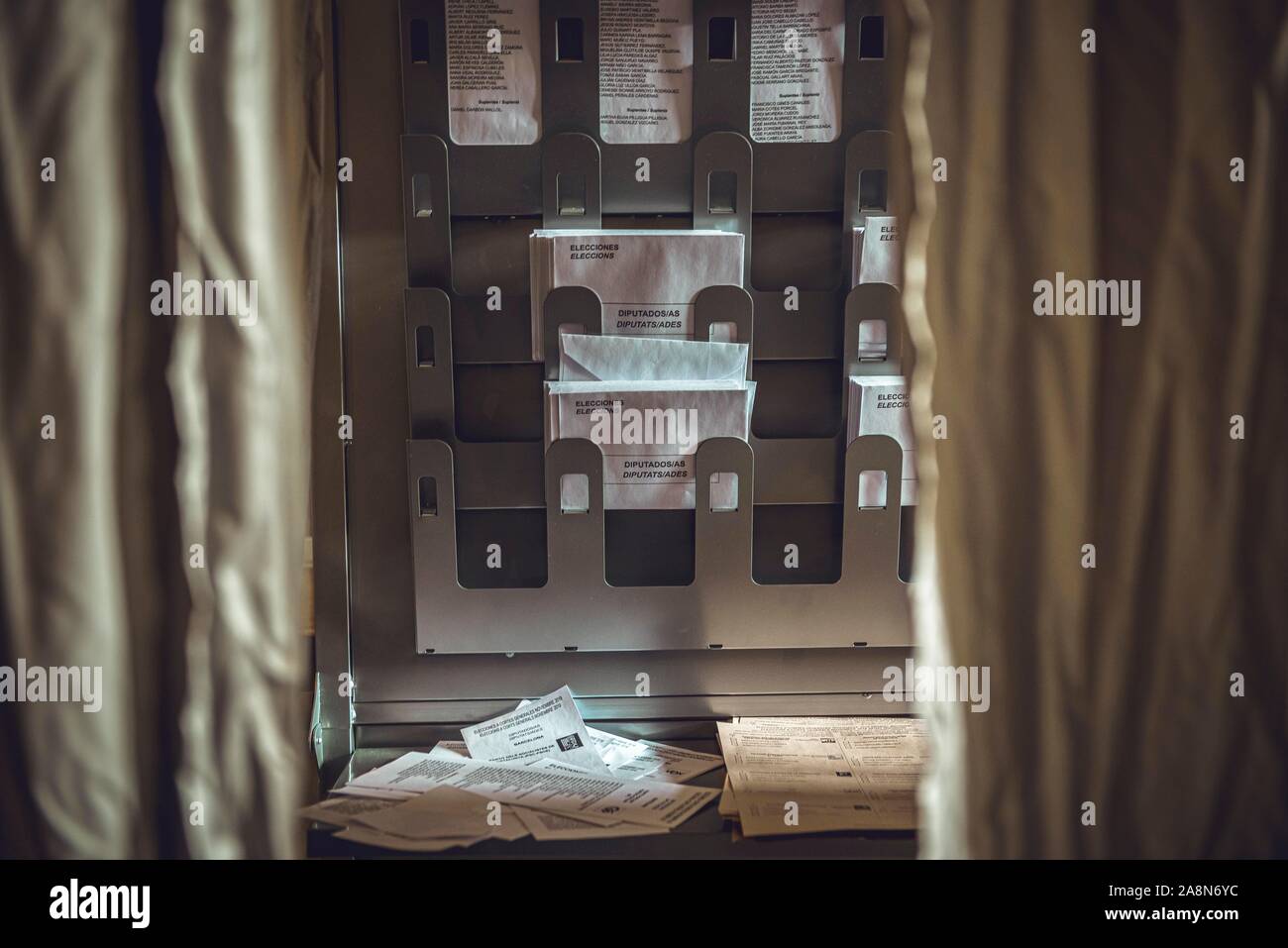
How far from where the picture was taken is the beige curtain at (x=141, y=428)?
0.64m

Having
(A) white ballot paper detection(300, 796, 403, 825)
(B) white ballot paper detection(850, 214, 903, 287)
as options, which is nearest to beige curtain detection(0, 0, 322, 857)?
(A) white ballot paper detection(300, 796, 403, 825)

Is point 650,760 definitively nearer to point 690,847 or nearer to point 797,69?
point 690,847

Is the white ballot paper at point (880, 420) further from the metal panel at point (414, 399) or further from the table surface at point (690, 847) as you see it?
the table surface at point (690, 847)

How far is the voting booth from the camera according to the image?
3.21 feet

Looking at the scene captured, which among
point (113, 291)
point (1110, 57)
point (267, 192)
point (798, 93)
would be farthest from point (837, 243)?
point (113, 291)

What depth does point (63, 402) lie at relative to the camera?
2.14 feet

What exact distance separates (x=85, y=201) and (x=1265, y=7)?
790 mm

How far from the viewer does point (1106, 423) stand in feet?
2.17

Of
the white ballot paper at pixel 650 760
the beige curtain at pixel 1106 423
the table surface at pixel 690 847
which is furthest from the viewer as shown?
the white ballot paper at pixel 650 760

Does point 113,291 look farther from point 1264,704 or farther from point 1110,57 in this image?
point 1264,704

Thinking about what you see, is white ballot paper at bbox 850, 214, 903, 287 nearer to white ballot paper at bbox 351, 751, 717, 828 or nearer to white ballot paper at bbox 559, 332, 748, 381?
white ballot paper at bbox 559, 332, 748, 381

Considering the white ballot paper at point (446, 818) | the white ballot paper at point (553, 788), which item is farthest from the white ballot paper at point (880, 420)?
the white ballot paper at point (446, 818)

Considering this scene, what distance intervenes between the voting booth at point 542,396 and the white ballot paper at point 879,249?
0.01 m
